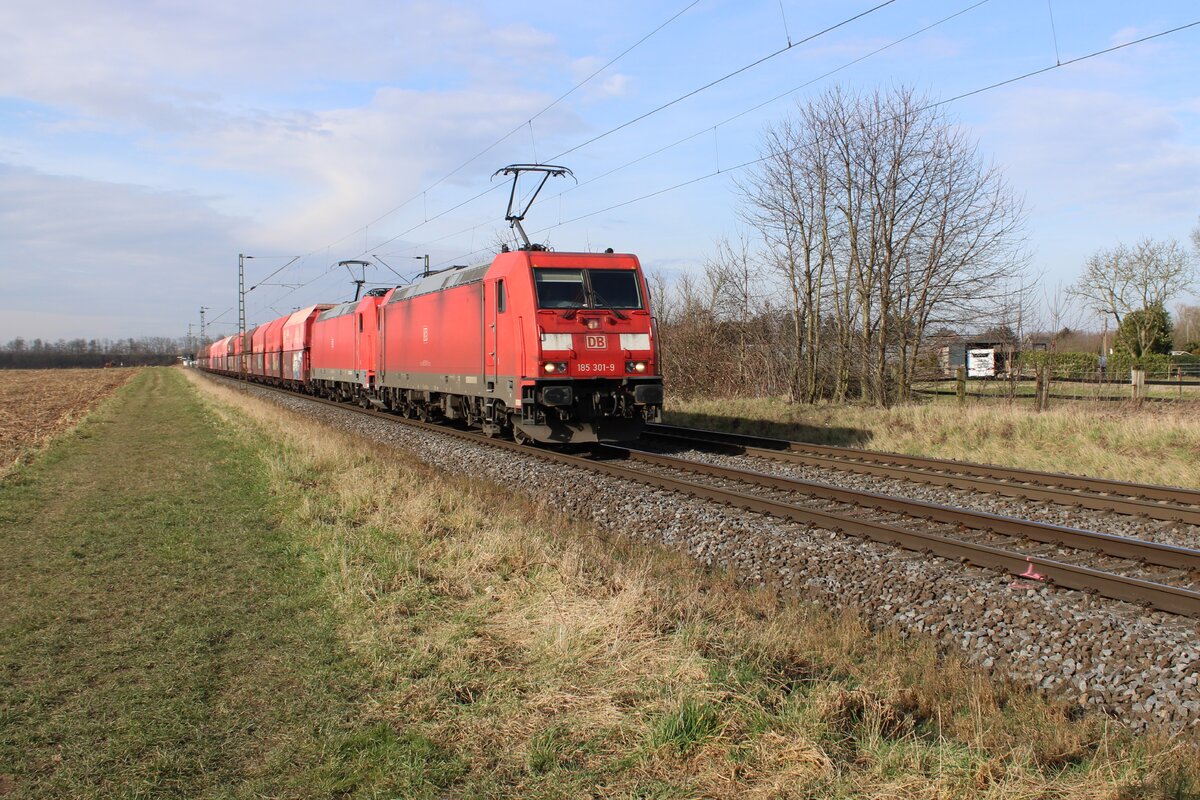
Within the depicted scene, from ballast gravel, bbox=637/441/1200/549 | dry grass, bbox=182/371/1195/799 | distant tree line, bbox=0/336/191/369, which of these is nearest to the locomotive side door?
ballast gravel, bbox=637/441/1200/549

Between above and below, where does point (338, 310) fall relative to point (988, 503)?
above

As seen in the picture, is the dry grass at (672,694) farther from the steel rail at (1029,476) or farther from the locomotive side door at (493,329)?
the locomotive side door at (493,329)

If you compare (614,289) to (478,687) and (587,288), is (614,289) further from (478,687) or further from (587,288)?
(478,687)

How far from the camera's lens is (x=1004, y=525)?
327 inches

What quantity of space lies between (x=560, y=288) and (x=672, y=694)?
1059cm

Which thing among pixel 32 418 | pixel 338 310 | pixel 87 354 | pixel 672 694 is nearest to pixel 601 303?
pixel 672 694

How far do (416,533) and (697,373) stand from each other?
68.2 ft

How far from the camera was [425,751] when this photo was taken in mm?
3789

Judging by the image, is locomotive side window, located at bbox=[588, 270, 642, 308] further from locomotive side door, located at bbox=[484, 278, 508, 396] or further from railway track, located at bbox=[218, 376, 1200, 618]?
railway track, located at bbox=[218, 376, 1200, 618]

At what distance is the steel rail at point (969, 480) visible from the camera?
916 cm

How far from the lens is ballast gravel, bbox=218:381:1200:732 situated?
4832mm

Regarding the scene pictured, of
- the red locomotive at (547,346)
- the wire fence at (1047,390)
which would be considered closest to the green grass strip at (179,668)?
the red locomotive at (547,346)

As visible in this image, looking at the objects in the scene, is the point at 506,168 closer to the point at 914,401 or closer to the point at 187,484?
the point at 187,484

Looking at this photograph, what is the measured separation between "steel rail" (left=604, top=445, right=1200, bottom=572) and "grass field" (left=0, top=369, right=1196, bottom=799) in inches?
122
